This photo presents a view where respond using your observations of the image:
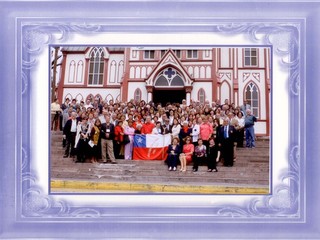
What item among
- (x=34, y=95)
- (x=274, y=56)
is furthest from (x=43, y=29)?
(x=274, y=56)

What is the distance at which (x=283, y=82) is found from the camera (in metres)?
5.76

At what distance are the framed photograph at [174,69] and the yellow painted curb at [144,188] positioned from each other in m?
0.01

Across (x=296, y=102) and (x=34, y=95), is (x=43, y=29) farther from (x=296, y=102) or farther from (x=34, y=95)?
(x=296, y=102)

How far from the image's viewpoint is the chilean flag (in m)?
5.86

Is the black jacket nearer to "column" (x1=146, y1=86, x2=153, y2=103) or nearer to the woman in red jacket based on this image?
the woman in red jacket

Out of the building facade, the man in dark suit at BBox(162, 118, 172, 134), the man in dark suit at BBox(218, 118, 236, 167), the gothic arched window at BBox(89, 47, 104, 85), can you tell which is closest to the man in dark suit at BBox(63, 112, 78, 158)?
the building facade

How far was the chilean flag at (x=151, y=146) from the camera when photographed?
5.86 meters

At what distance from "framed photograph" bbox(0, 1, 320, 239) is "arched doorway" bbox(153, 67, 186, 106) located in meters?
0.15

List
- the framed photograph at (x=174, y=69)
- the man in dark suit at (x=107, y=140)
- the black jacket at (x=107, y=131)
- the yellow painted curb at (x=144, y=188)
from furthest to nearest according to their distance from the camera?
the black jacket at (x=107, y=131), the man in dark suit at (x=107, y=140), the yellow painted curb at (x=144, y=188), the framed photograph at (x=174, y=69)

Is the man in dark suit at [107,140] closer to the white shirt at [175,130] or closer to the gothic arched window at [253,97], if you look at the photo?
the white shirt at [175,130]

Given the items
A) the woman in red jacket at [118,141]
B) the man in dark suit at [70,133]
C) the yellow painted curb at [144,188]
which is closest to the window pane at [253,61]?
the yellow painted curb at [144,188]

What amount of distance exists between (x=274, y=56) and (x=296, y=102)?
1.76 feet

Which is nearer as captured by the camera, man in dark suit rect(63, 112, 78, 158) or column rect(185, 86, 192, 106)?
man in dark suit rect(63, 112, 78, 158)

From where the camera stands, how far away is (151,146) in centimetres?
593
